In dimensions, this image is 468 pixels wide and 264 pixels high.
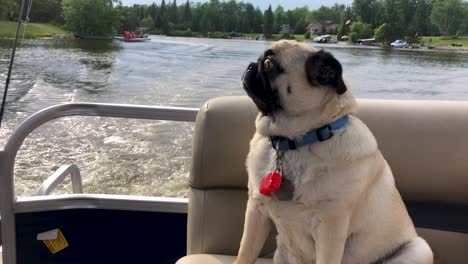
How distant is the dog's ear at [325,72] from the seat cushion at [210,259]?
821 mm

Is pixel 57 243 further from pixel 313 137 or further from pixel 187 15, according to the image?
pixel 187 15

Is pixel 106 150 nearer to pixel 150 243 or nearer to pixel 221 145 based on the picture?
pixel 150 243

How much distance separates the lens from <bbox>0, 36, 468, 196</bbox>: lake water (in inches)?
239

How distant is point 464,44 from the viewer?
6941mm

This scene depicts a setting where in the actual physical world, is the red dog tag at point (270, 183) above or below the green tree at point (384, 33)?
below

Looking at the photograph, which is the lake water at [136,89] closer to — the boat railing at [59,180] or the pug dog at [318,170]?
the pug dog at [318,170]

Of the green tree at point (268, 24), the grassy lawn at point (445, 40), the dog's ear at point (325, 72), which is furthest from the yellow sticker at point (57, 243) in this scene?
the grassy lawn at point (445, 40)

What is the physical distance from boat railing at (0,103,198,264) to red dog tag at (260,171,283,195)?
0.76m

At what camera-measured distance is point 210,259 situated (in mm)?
2055

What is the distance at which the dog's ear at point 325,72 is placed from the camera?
1695mm

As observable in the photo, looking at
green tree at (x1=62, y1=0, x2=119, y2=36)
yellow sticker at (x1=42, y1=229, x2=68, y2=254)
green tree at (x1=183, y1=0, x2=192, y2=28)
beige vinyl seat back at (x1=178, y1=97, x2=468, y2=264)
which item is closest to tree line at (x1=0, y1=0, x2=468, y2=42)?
green tree at (x1=183, y1=0, x2=192, y2=28)

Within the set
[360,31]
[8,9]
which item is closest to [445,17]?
[360,31]

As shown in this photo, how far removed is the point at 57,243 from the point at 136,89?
9.65 metres

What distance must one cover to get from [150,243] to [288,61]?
50.2 inches
